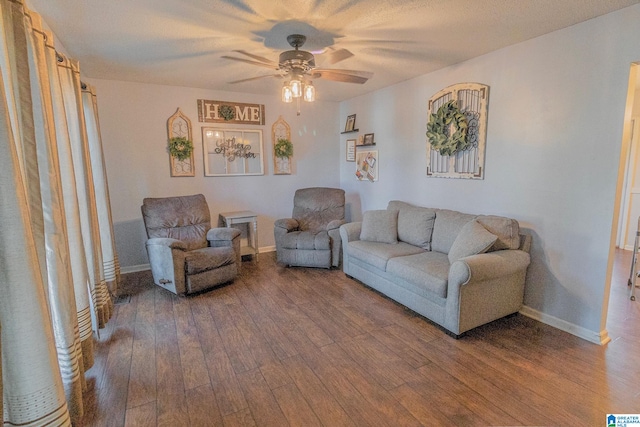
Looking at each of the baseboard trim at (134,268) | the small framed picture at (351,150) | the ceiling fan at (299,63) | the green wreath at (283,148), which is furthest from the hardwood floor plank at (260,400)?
the small framed picture at (351,150)

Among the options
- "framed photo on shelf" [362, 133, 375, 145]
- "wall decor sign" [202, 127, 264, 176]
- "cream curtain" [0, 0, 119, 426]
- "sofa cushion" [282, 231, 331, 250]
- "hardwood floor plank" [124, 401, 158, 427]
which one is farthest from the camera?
"framed photo on shelf" [362, 133, 375, 145]

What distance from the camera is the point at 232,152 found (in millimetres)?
4797

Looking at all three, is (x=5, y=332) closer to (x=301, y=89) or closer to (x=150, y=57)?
(x=301, y=89)

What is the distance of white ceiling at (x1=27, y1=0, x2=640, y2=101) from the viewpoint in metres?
2.17

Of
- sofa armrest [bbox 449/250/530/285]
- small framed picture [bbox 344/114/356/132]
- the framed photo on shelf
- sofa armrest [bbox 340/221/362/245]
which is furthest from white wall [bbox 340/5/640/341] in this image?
small framed picture [bbox 344/114/356/132]

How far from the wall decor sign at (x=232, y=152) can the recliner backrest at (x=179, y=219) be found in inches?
25.2

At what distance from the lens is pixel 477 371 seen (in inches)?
87.3

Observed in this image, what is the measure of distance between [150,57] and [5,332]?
2.78 m

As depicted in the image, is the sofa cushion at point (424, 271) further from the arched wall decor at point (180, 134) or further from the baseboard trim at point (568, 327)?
the arched wall decor at point (180, 134)

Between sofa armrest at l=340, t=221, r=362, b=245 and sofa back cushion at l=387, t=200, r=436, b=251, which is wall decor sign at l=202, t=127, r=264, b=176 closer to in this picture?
sofa armrest at l=340, t=221, r=362, b=245

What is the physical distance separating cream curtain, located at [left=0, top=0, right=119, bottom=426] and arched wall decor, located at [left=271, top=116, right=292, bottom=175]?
2.97 metres

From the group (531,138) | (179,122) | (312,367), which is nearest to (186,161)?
(179,122)

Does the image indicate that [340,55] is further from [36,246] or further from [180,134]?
[180,134]

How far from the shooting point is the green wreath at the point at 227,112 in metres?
4.62
